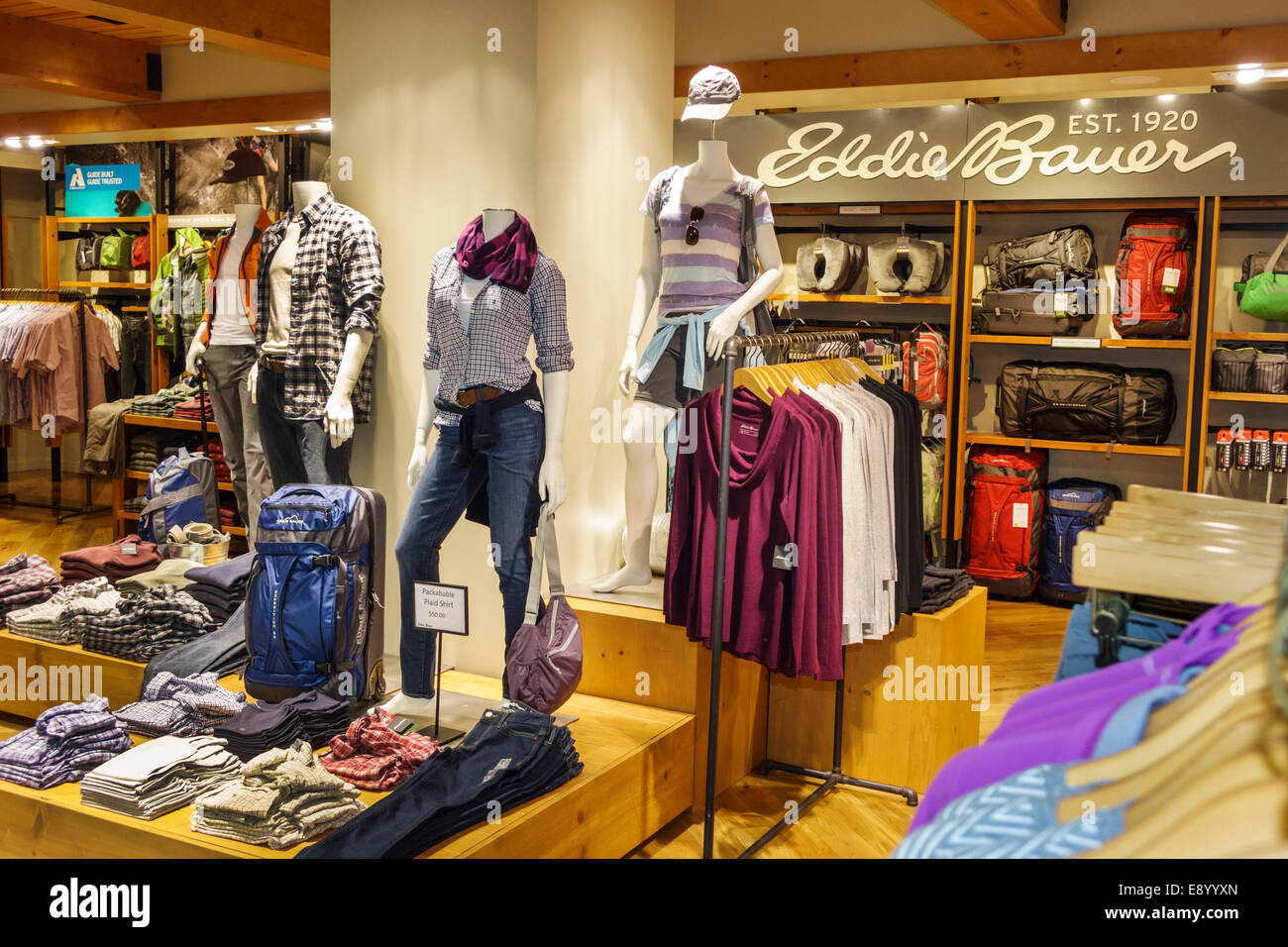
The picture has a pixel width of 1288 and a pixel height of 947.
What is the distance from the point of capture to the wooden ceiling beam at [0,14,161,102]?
24.1 feet

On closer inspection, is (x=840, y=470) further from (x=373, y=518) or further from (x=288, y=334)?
(x=288, y=334)

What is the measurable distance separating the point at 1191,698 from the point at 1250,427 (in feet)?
19.6

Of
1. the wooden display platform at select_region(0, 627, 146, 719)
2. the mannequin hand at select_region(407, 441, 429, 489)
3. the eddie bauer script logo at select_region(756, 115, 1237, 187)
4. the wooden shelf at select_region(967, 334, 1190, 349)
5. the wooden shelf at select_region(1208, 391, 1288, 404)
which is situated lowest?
the wooden display platform at select_region(0, 627, 146, 719)

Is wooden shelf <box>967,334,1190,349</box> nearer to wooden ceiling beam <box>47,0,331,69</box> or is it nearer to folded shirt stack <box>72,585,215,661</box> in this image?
wooden ceiling beam <box>47,0,331,69</box>

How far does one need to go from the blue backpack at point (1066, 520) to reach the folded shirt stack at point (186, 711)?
438 cm

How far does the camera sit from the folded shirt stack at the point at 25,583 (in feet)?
14.4

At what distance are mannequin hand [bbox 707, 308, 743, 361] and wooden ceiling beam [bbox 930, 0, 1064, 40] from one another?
2276 millimetres

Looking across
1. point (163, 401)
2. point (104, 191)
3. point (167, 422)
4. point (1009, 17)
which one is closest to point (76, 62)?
point (104, 191)

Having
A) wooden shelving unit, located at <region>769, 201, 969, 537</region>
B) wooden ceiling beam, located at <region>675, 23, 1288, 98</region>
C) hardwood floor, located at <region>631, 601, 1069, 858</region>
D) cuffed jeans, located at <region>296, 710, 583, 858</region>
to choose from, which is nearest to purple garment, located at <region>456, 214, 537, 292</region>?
cuffed jeans, located at <region>296, 710, 583, 858</region>

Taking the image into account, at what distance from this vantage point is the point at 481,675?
13.1 ft

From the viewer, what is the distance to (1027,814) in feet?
2.67

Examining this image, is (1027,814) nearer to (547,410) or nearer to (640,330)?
(547,410)
